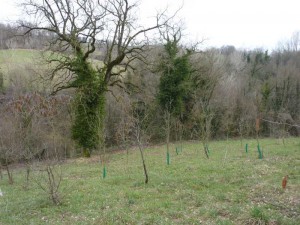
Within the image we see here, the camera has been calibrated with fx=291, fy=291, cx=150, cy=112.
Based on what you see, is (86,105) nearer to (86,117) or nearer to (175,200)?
(86,117)

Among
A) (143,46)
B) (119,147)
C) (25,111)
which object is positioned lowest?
(119,147)

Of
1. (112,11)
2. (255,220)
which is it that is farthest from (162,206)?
(112,11)

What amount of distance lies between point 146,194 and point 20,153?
8470 mm

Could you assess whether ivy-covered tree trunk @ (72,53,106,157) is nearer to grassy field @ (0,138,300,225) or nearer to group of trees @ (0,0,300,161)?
group of trees @ (0,0,300,161)

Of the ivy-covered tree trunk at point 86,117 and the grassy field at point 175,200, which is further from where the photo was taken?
the ivy-covered tree trunk at point 86,117

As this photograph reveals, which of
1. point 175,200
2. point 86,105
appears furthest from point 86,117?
point 175,200

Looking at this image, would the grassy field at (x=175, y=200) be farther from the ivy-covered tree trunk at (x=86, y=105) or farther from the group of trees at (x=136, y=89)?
the ivy-covered tree trunk at (x=86, y=105)

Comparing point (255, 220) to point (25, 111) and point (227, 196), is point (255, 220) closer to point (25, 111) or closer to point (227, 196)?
point (227, 196)

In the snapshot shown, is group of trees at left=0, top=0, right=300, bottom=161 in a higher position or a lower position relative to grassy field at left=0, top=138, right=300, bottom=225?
higher

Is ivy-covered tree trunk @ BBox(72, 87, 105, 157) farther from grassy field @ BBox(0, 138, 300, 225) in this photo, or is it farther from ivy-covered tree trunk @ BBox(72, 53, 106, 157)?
grassy field @ BBox(0, 138, 300, 225)

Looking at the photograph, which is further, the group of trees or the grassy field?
the group of trees

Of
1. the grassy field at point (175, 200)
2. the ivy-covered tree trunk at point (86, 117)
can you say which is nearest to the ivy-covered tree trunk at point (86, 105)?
the ivy-covered tree trunk at point (86, 117)

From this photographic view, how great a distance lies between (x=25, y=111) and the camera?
50.6 ft

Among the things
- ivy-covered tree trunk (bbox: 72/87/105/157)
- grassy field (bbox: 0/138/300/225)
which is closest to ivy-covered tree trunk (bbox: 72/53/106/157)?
ivy-covered tree trunk (bbox: 72/87/105/157)
